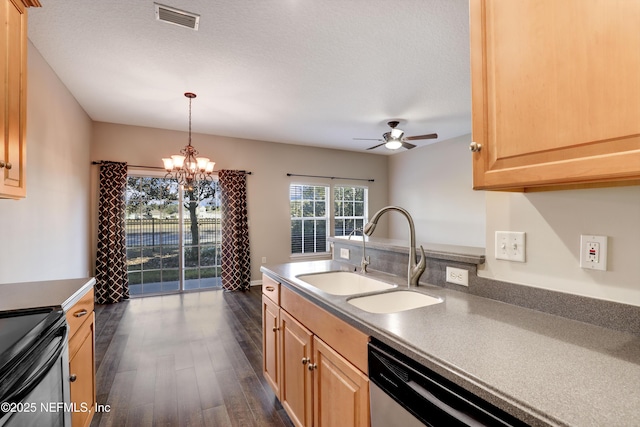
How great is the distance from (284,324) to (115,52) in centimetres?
276

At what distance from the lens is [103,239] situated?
174 inches

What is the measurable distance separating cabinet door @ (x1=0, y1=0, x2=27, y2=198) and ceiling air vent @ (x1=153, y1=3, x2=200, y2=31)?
83 cm

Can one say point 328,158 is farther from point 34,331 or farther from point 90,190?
point 34,331

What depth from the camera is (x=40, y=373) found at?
1.05m

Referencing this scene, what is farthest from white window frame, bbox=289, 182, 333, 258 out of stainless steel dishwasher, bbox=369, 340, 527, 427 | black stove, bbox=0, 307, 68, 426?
stainless steel dishwasher, bbox=369, 340, 527, 427

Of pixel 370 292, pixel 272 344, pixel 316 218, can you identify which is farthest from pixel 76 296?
pixel 316 218

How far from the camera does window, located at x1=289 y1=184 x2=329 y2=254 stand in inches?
241

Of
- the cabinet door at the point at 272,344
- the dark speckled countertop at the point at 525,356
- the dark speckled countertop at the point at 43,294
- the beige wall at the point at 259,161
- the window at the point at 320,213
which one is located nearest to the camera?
the dark speckled countertop at the point at 525,356

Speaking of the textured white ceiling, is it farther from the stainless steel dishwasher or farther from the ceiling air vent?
the stainless steel dishwasher

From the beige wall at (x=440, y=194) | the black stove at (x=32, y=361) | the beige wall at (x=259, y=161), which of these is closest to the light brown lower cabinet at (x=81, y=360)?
the black stove at (x=32, y=361)

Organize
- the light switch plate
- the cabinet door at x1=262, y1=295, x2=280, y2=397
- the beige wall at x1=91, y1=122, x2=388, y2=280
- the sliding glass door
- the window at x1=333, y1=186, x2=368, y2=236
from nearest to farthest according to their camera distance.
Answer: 1. the light switch plate
2. the cabinet door at x1=262, y1=295, x2=280, y2=397
3. the beige wall at x1=91, y1=122, x2=388, y2=280
4. the sliding glass door
5. the window at x1=333, y1=186, x2=368, y2=236

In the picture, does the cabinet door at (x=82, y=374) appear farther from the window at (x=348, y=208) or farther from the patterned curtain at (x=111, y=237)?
the window at (x=348, y=208)

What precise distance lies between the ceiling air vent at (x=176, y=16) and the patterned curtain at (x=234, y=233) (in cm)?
311

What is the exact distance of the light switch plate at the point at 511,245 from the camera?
1230mm
